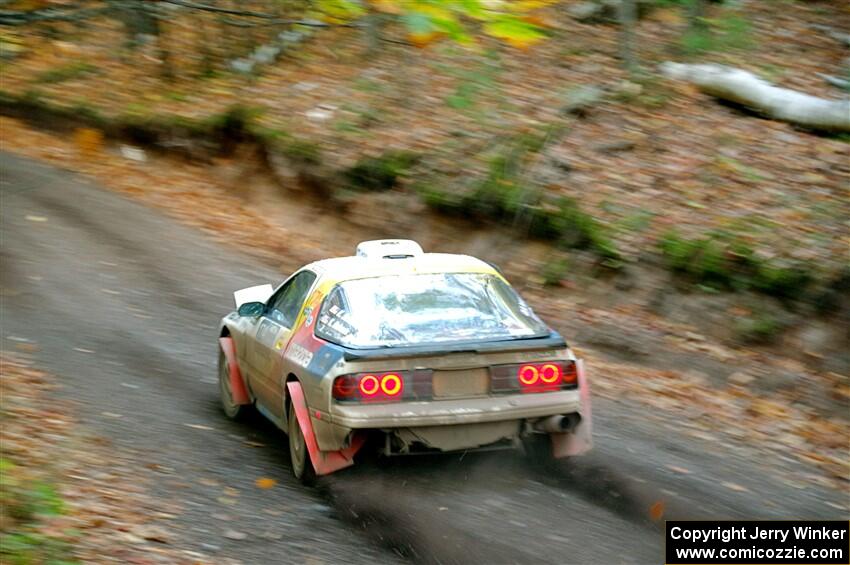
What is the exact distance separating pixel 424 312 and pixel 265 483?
5.62 feet

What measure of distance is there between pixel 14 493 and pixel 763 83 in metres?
13.0

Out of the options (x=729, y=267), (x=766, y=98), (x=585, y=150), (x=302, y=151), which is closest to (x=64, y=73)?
(x=302, y=151)

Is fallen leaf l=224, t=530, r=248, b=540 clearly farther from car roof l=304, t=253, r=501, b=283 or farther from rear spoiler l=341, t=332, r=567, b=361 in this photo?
car roof l=304, t=253, r=501, b=283

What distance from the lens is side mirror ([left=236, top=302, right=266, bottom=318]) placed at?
8.78m

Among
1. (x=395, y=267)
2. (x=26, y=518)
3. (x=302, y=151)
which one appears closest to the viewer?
(x=26, y=518)

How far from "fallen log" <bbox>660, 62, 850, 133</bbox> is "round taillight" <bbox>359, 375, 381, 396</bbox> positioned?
32.4 feet

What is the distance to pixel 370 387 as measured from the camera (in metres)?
6.76

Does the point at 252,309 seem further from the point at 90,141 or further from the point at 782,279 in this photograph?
the point at 90,141

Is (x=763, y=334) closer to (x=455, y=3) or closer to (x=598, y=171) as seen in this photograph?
(x=598, y=171)

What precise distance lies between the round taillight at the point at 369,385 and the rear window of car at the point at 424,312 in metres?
0.26

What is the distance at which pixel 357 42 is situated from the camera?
22.0 meters

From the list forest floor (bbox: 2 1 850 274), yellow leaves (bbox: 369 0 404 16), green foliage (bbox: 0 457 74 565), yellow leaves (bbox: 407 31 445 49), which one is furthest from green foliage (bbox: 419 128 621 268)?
green foliage (bbox: 0 457 74 565)

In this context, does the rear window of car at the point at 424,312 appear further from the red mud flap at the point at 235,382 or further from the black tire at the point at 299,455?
the red mud flap at the point at 235,382

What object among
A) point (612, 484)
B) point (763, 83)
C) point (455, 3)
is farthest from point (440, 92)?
point (455, 3)
